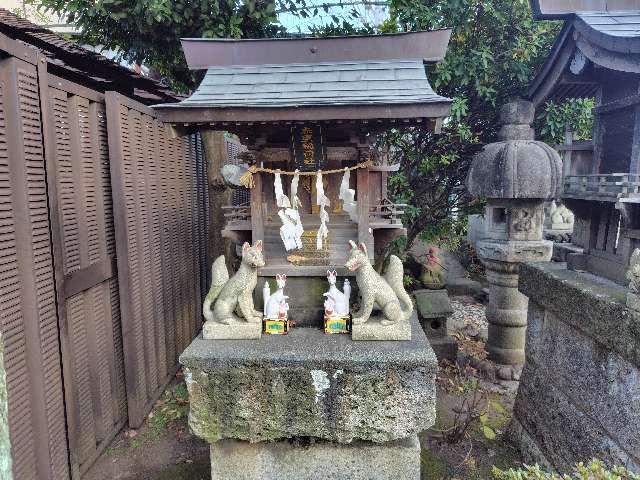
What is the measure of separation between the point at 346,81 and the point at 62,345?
4.35 meters

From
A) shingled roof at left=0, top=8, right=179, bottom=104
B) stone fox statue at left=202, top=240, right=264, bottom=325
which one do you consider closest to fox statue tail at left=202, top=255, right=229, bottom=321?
stone fox statue at left=202, top=240, right=264, bottom=325

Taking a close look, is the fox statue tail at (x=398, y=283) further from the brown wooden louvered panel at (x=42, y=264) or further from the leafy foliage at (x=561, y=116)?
the leafy foliage at (x=561, y=116)

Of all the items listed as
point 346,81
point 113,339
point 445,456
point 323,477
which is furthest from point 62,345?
point 445,456

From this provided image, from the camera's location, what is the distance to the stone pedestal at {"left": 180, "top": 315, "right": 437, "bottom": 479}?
425 centimetres

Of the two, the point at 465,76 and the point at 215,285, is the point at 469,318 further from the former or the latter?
the point at 215,285

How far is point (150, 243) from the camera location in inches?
253

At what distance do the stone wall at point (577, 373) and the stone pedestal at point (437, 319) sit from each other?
2287mm

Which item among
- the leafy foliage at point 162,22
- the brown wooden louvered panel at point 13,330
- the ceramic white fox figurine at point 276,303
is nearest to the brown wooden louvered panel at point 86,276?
the brown wooden louvered panel at point 13,330

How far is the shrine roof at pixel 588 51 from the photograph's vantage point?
4383 millimetres

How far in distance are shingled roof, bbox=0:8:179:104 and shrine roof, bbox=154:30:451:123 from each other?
255cm

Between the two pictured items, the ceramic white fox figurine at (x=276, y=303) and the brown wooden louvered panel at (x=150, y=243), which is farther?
the brown wooden louvered panel at (x=150, y=243)

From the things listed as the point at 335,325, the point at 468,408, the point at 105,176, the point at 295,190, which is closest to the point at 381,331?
the point at 335,325

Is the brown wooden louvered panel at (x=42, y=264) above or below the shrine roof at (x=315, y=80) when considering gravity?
below

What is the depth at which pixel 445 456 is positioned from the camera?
5469 mm
